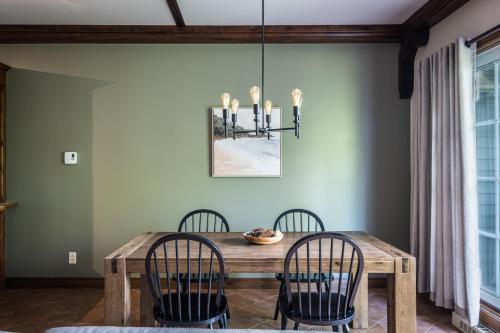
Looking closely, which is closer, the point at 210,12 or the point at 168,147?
the point at 210,12

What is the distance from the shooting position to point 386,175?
11.6 feet

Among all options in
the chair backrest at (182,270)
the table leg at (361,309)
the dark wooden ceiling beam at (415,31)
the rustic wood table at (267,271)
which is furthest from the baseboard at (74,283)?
the dark wooden ceiling beam at (415,31)

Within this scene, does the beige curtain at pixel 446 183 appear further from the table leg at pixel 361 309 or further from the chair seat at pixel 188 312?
the chair seat at pixel 188 312

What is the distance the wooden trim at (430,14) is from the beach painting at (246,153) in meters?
1.50

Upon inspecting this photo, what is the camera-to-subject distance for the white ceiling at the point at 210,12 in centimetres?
289

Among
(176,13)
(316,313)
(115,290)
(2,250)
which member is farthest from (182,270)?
(2,250)

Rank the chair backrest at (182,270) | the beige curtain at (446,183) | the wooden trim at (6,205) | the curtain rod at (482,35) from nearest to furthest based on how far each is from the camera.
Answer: the chair backrest at (182,270), the curtain rod at (482,35), the beige curtain at (446,183), the wooden trim at (6,205)

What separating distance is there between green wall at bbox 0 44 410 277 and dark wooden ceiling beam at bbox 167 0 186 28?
0.33 m

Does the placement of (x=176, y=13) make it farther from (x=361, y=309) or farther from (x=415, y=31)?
(x=361, y=309)

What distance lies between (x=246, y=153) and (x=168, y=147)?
2.74 feet

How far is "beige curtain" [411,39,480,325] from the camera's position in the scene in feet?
8.13

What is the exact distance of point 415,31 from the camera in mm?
3164

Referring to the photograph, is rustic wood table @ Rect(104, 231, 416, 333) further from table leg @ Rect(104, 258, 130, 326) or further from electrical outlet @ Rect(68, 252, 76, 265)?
electrical outlet @ Rect(68, 252, 76, 265)

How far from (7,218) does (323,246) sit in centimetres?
330
